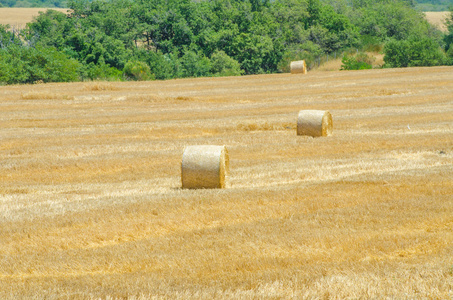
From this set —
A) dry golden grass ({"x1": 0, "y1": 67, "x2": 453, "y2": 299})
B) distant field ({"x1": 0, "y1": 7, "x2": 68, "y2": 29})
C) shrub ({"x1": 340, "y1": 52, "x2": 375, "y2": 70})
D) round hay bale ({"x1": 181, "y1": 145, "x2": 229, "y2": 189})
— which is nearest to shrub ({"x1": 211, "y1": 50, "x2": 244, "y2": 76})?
shrub ({"x1": 340, "y1": 52, "x2": 375, "y2": 70})

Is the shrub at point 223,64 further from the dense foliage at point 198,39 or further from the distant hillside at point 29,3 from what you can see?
the distant hillside at point 29,3

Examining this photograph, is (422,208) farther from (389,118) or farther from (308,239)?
(389,118)

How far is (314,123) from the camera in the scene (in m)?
18.8

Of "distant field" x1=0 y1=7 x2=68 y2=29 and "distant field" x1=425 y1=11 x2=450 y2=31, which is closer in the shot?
"distant field" x1=425 y1=11 x2=450 y2=31

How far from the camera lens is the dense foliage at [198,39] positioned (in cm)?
4819

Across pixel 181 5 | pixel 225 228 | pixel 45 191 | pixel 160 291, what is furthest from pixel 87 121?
pixel 181 5

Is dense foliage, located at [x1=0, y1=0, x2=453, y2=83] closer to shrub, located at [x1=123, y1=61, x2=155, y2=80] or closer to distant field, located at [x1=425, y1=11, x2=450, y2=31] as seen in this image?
shrub, located at [x1=123, y1=61, x2=155, y2=80]

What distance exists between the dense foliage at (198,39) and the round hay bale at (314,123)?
87.7ft

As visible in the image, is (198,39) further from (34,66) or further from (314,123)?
(314,123)

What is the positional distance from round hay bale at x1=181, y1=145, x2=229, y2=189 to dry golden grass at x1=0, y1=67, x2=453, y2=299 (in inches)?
17.9

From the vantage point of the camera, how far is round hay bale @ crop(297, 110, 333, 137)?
18.7m

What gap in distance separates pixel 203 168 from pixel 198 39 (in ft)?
152

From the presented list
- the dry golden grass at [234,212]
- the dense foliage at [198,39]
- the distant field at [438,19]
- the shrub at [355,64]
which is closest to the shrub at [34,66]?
the dense foliage at [198,39]

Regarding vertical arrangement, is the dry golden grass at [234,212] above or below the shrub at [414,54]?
above
